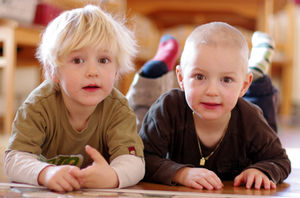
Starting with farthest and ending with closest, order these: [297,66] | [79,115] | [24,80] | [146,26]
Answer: [297,66], [146,26], [24,80], [79,115]

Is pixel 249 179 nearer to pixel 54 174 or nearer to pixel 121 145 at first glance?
pixel 121 145

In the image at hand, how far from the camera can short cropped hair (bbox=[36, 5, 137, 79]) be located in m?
0.91

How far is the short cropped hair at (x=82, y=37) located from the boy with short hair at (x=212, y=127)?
151mm

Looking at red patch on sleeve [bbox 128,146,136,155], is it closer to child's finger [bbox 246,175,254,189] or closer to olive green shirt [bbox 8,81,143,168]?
olive green shirt [bbox 8,81,143,168]

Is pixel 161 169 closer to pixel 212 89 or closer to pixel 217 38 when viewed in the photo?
pixel 212 89

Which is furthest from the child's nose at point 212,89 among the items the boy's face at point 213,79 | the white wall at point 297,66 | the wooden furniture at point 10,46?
the white wall at point 297,66

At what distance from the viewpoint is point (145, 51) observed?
3105 mm

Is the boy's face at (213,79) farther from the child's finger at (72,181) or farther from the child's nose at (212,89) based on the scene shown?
the child's finger at (72,181)

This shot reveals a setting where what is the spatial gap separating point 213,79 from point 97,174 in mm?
324

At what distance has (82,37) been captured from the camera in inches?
36.0

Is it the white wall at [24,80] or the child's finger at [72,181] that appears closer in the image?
the child's finger at [72,181]

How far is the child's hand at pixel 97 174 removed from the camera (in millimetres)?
821

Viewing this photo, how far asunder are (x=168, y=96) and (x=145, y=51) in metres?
2.07

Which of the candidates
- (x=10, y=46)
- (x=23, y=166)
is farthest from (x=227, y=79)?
(x=10, y=46)
